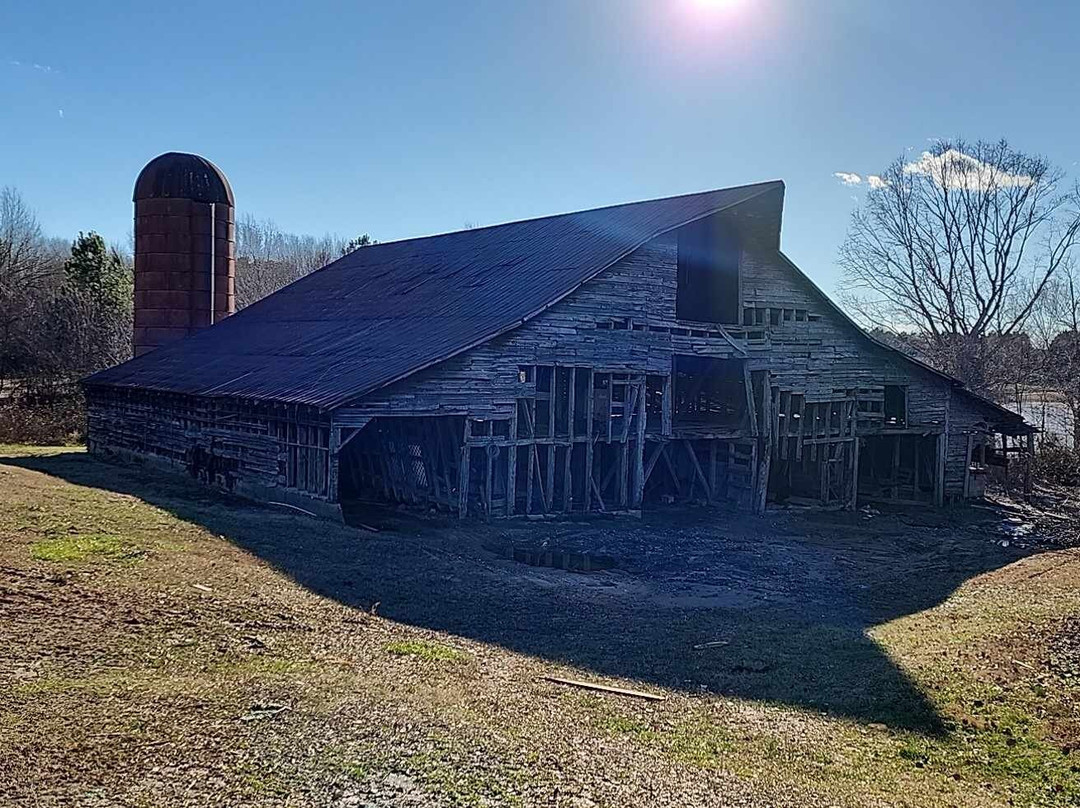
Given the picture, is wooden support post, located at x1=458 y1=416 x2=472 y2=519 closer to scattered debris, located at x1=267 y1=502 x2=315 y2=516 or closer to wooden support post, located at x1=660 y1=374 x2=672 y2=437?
scattered debris, located at x1=267 y1=502 x2=315 y2=516

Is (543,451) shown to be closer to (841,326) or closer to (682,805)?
(841,326)

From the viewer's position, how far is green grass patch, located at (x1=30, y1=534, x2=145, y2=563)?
443 inches

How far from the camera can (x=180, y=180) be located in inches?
1156

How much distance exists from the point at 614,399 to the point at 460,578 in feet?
28.8

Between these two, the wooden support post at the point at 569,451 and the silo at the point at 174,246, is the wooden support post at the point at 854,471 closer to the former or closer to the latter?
the wooden support post at the point at 569,451

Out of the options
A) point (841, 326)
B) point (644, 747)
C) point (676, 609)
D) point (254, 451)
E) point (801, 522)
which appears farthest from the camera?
point (841, 326)

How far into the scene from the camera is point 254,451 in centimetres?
1869

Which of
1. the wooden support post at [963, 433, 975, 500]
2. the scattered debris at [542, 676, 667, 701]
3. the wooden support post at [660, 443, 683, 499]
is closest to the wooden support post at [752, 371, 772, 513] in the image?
the wooden support post at [660, 443, 683, 499]

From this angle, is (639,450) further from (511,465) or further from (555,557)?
(555,557)

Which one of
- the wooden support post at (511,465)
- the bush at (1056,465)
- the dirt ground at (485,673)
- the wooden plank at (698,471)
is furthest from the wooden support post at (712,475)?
the bush at (1056,465)

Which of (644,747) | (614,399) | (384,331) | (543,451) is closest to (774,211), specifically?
(614,399)

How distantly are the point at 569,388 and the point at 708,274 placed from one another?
5.65 m

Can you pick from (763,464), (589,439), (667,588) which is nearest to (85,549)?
(667,588)

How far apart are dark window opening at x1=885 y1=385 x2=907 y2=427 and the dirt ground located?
1066cm
